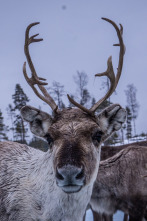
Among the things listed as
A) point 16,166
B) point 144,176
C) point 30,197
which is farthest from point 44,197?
point 144,176

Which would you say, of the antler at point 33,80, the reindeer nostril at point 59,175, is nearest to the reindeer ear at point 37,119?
the antler at point 33,80

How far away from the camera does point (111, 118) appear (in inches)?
175

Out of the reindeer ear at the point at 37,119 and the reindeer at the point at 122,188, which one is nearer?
the reindeer ear at the point at 37,119

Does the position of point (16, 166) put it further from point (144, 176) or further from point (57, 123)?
point (144, 176)

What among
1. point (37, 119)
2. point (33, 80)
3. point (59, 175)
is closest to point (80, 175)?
point (59, 175)

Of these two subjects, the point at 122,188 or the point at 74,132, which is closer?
the point at 74,132

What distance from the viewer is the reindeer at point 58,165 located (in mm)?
3262

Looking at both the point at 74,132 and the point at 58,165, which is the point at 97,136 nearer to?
the point at 74,132

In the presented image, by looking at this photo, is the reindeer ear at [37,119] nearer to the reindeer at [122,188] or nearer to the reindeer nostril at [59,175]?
the reindeer nostril at [59,175]

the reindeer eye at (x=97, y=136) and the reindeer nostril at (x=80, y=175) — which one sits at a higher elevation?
the reindeer eye at (x=97, y=136)

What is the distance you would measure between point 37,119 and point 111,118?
1.11 meters

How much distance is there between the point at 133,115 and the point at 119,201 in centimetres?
3472

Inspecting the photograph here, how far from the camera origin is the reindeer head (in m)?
3.15

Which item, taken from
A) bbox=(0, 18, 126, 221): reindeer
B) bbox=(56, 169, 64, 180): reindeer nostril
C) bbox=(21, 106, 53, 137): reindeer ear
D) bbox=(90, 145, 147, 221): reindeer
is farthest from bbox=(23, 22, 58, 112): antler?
bbox=(90, 145, 147, 221): reindeer
